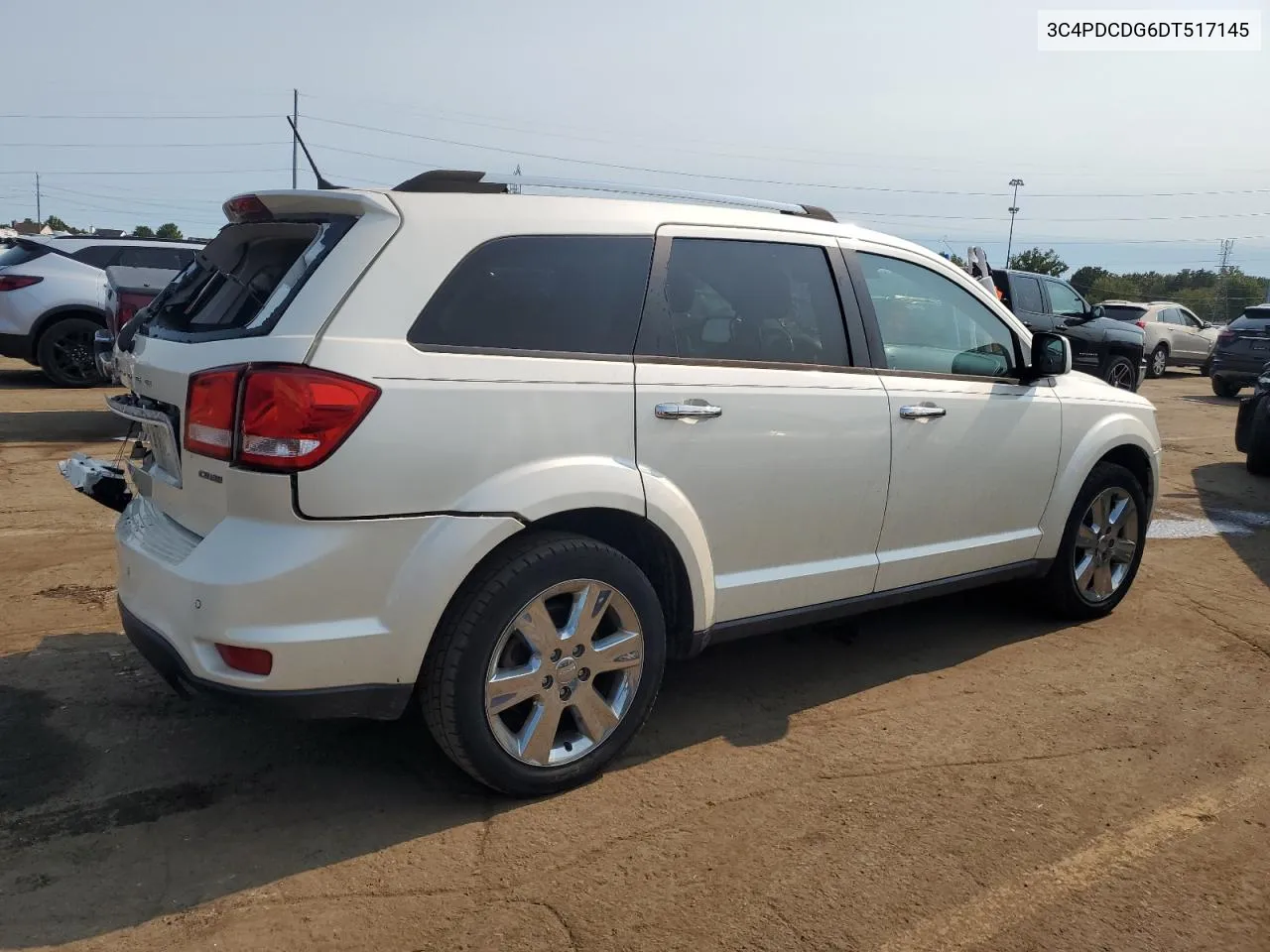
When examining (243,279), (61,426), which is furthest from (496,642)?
(61,426)

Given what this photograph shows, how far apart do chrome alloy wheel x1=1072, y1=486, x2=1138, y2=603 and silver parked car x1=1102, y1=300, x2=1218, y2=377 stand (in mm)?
16820

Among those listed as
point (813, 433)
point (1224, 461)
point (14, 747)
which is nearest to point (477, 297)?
point (813, 433)

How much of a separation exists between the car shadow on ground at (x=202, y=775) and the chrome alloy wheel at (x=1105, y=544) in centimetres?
95

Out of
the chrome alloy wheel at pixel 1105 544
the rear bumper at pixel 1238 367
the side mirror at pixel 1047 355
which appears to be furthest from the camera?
the rear bumper at pixel 1238 367

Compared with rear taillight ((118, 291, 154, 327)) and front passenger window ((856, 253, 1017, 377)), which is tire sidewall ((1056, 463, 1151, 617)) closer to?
front passenger window ((856, 253, 1017, 377))

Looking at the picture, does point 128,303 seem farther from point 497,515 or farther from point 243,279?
point 497,515

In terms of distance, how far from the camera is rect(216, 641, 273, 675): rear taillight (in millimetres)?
2758

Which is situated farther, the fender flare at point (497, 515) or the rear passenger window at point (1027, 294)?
the rear passenger window at point (1027, 294)

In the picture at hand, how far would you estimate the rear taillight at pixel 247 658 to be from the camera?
2758 mm

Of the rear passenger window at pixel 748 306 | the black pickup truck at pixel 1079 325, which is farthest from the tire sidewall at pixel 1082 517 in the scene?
the black pickup truck at pixel 1079 325

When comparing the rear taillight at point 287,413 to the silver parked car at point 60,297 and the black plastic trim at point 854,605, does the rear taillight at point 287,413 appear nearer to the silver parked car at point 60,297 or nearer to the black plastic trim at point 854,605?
the black plastic trim at point 854,605

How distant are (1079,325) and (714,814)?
47.2 feet

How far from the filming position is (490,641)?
299 cm

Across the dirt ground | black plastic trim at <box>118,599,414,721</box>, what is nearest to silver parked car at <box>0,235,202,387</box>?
the dirt ground
